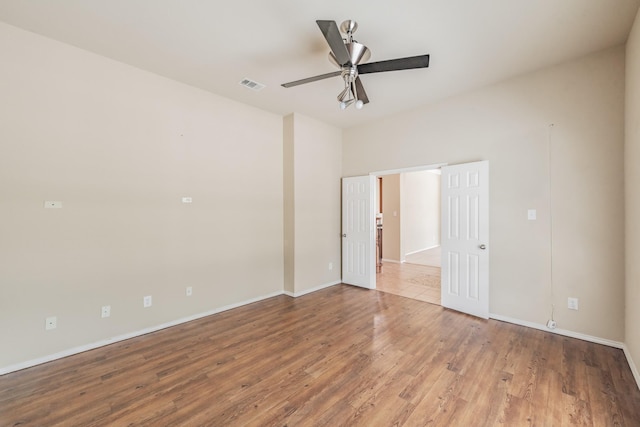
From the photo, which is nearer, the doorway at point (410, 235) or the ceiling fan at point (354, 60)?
the ceiling fan at point (354, 60)

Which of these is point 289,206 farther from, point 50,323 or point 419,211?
point 419,211

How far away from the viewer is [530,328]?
3223mm

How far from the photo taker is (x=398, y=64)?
7.35 ft

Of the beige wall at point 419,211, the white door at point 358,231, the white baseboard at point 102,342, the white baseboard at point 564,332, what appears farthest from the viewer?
the beige wall at point 419,211

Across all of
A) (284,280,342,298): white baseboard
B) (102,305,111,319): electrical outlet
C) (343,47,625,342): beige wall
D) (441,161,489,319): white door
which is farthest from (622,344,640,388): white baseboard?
(102,305,111,319): electrical outlet

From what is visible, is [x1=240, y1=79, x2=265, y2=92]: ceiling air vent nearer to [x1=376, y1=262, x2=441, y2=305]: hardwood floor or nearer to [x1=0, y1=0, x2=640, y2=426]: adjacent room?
[x1=0, y1=0, x2=640, y2=426]: adjacent room

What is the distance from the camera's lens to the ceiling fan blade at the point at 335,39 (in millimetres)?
1828

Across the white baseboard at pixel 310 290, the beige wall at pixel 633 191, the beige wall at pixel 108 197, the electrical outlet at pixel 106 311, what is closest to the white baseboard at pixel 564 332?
the beige wall at pixel 633 191

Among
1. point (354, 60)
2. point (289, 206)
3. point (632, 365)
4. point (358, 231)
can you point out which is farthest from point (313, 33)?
point (632, 365)

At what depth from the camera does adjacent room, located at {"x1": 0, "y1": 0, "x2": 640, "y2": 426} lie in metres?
2.14

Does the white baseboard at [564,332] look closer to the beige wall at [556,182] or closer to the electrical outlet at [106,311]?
the beige wall at [556,182]

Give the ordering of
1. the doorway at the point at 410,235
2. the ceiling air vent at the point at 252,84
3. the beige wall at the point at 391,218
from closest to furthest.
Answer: the ceiling air vent at the point at 252,84 < the doorway at the point at 410,235 < the beige wall at the point at 391,218

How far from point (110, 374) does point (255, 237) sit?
2315 millimetres

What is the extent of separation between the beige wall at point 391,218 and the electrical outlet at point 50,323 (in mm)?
6631
